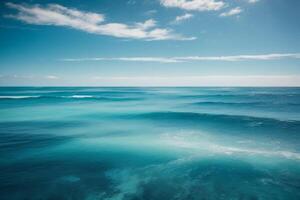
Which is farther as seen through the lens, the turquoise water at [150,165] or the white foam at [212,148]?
the white foam at [212,148]

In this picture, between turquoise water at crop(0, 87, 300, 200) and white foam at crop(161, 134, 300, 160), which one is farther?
white foam at crop(161, 134, 300, 160)

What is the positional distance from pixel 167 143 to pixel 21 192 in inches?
294

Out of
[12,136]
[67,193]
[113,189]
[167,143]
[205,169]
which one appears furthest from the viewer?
[12,136]

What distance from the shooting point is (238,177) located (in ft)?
24.5

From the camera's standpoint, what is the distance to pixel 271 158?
9.03 m

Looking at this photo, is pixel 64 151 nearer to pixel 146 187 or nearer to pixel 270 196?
pixel 146 187

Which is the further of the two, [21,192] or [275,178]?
[275,178]

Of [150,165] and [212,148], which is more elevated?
[212,148]

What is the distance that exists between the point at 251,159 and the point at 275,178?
65.3 inches

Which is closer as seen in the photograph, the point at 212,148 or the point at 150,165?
the point at 150,165

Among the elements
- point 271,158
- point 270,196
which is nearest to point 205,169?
point 270,196

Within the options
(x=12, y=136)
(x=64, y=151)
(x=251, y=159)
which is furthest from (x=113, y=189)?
(x=12, y=136)

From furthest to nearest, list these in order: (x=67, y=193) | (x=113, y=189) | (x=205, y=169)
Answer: (x=205, y=169)
(x=113, y=189)
(x=67, y=193)

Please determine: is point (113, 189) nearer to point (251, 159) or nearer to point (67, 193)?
point (67, 193)
